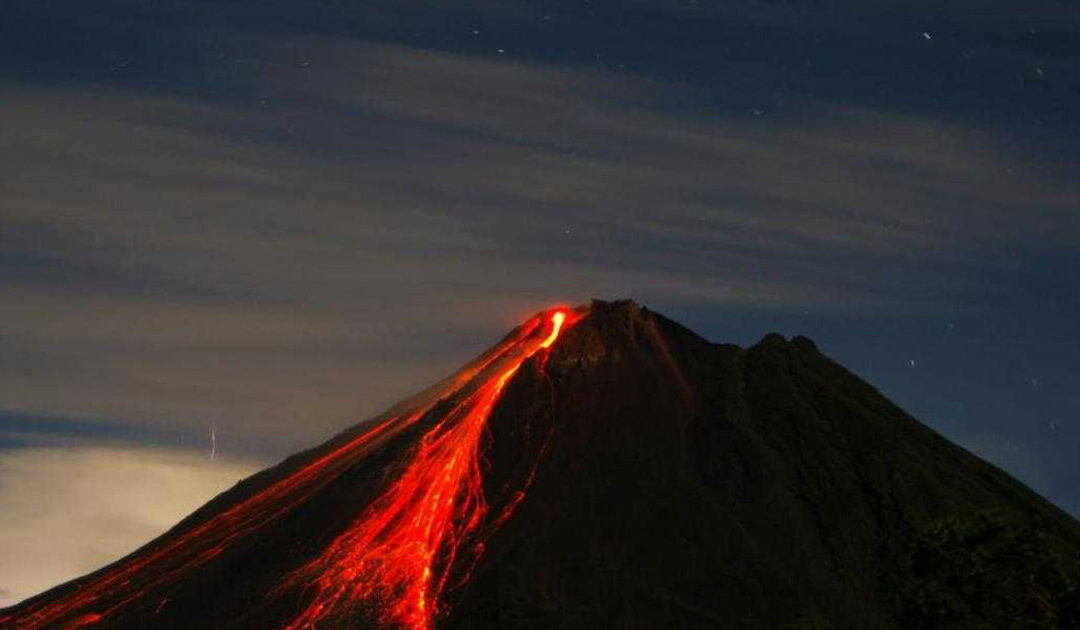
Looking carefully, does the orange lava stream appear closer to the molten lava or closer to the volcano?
the molten lava

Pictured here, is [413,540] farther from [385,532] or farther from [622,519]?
[622,519]

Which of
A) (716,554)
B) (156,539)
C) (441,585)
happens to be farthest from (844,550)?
(156,539)

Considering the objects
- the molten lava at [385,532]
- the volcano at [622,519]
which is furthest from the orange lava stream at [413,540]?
the volcano at [622,519]

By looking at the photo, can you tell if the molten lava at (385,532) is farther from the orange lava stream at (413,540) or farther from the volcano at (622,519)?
the volcano at (622,519)

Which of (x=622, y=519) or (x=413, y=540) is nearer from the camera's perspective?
(x=622, y=519)

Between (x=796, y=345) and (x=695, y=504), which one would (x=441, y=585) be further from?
(x=796, y=345)

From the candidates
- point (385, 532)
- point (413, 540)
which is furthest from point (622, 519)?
point (385, 532)
